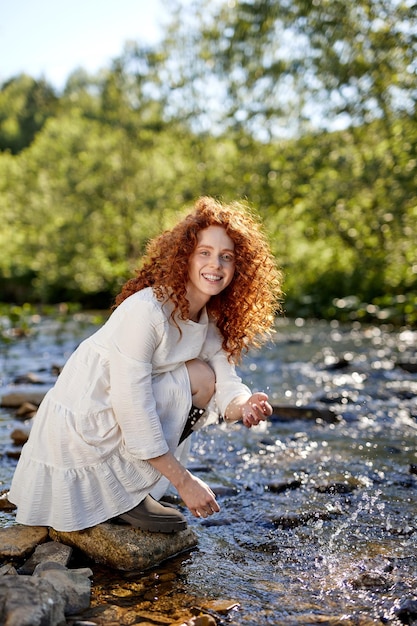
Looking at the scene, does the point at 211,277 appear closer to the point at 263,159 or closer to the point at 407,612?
the point at 407,612

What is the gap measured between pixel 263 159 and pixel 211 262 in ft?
48.2

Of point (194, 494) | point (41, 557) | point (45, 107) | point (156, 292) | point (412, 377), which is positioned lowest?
point (412, 377)

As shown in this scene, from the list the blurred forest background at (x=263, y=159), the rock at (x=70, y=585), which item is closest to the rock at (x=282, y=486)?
the rock at (x=70, y=585)

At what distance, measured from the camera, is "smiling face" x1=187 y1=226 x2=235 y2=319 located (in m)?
3.07

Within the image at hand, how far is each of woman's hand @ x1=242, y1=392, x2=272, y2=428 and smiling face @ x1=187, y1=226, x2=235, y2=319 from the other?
0.51m

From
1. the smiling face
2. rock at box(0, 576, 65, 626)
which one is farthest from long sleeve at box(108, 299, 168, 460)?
rock at box(0, 576, 65, 626)

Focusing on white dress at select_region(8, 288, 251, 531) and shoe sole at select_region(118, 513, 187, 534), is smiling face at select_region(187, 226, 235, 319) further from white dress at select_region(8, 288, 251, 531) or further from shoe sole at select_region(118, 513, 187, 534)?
shoe sole at select_region(118, 513, 187, 534)

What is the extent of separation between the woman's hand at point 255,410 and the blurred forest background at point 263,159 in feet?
26.7

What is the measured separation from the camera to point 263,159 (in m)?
17.2

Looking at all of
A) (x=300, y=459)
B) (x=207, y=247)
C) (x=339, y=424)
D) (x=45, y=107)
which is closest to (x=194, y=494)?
(x=207, y=247)

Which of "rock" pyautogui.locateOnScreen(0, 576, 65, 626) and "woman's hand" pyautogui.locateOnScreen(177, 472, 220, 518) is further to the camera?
"woman's hand" pyautogui.locateOnScreen(177, 472, 220, 518)

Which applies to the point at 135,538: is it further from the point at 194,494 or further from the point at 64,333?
the point at 64,333

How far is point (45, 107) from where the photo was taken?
5688cm

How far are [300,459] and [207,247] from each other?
2.09 metres
